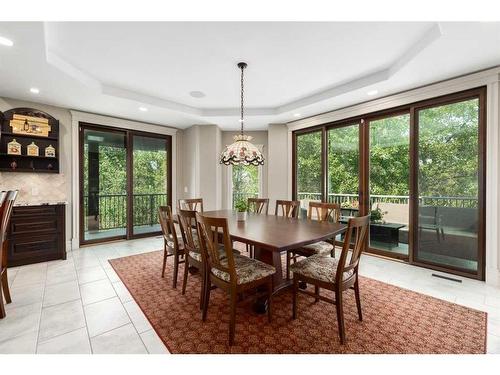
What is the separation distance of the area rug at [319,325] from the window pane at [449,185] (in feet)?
3.78

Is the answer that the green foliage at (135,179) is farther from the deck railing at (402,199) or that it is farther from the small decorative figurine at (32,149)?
the deck railing at (402,199)

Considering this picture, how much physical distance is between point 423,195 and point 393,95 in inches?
61.2

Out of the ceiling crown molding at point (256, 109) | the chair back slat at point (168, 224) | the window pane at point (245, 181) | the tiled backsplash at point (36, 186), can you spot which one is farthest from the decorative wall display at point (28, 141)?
the window pane at point (245, 181)

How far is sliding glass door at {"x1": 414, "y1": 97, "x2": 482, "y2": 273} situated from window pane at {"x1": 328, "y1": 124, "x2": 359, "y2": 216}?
0.94m

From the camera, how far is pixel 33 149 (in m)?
3.73

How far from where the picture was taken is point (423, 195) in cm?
336

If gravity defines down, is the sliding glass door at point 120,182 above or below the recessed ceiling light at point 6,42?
below

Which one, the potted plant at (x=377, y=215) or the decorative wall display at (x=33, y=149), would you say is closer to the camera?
the decorative wall display at (x=33, y=149)

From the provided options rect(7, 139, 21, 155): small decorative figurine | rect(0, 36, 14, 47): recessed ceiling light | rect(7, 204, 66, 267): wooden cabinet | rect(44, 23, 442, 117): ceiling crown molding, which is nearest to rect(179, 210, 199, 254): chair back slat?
rect(44, 23, 442, 117): ceiling crown molding

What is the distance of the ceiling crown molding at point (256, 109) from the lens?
2.39m

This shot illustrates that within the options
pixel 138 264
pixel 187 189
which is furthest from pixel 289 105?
pixel 138 264

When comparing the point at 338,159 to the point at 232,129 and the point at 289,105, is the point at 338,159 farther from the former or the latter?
the point at 232,129

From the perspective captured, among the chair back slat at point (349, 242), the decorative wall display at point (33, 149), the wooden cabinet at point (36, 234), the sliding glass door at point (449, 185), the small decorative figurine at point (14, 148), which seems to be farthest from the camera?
the decorative wall display at point (33, 149)

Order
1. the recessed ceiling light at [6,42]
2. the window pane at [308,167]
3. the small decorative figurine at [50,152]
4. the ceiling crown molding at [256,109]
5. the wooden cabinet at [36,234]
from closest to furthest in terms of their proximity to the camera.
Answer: the recessed ceiling light at [6,42], the ceiling crown molding at [256,109], the wooden cabinet at [36,234], the small decorative figurine at [50,152], the window pane at [308,167]
